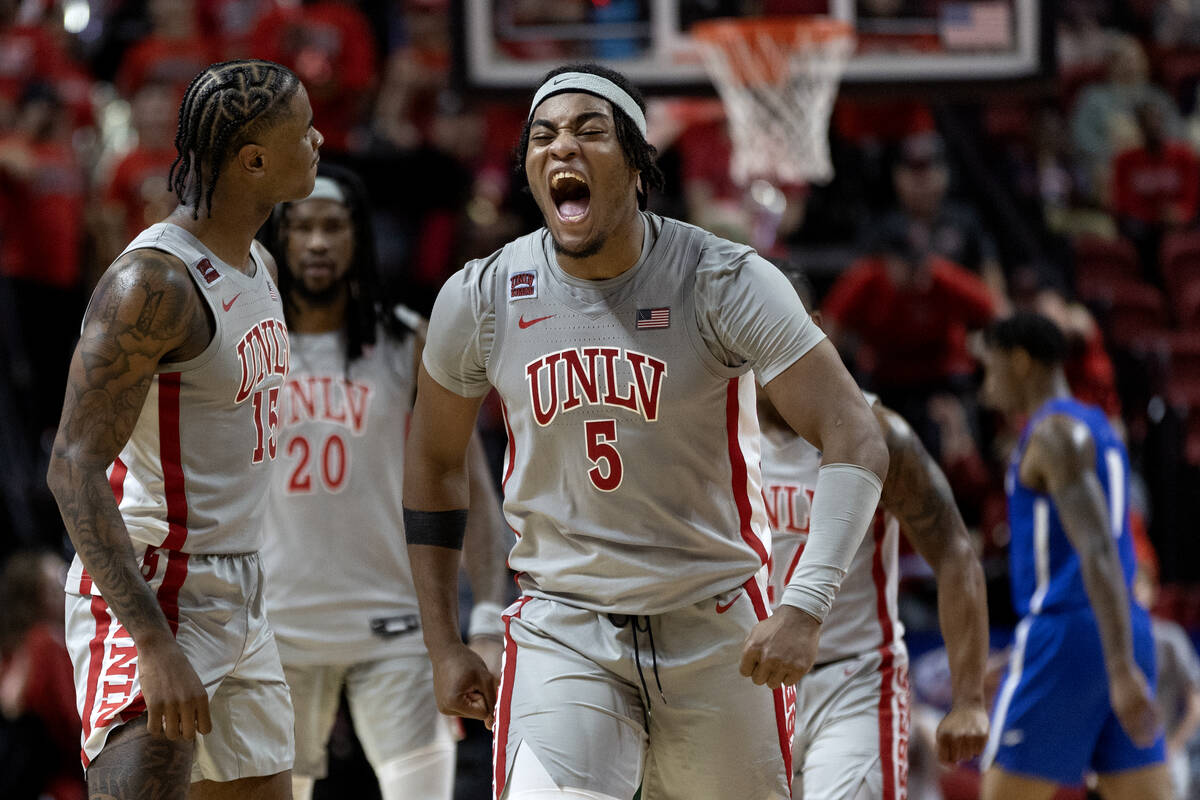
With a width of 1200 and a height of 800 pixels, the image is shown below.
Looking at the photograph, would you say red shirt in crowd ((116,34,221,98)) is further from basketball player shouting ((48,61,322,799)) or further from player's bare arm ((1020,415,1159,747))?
basketball player shouting ((48,61,322,799))

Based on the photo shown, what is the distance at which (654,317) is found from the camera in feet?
11.6

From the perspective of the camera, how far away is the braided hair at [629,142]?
3.63 meters

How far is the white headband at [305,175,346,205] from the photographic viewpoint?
5000 mm

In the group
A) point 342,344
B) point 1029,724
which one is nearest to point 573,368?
point 342,344

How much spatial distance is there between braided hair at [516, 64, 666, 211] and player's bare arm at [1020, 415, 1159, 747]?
93.3 inches

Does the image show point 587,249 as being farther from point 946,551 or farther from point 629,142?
point 946,551

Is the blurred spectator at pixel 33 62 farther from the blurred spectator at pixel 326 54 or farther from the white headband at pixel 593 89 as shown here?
the white headband at pixel 593 89

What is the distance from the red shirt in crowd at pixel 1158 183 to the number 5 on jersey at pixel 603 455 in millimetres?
9041

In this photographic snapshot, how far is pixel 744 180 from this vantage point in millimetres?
9656

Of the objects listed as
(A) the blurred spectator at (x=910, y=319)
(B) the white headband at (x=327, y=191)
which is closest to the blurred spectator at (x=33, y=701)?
(B) the white headband at (x=327, y=191)

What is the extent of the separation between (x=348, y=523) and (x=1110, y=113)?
8.92m

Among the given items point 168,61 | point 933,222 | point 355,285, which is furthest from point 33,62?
point 355,285

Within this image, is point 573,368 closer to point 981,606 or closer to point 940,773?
point 981,606

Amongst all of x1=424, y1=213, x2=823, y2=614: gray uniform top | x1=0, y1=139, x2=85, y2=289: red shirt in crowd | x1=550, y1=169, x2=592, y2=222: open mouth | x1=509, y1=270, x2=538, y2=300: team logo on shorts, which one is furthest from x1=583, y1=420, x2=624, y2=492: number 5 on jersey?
x1=0, y1=139, x2=85, y2=289: red shirt in crowd
